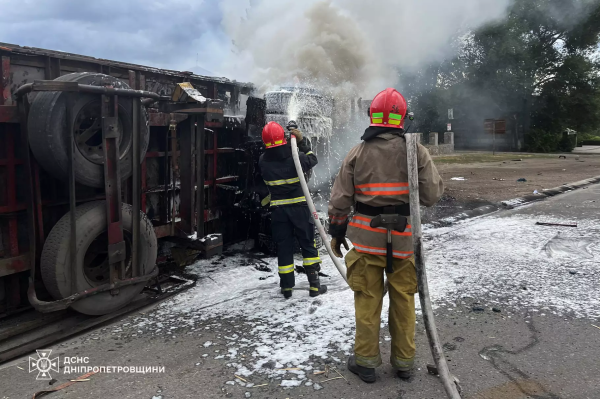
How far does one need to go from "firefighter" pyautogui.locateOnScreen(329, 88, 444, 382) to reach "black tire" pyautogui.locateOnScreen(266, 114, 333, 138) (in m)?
3.73

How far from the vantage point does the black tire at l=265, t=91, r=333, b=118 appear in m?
6.38

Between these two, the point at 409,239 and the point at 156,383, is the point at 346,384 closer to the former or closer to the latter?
the point at 409,239

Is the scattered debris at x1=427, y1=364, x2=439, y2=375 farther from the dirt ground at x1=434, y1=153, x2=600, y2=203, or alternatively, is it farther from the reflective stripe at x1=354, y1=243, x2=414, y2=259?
the dirt ground at x1=434, y1=153, x2=600, y2=203

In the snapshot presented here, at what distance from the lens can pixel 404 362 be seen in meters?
2.80

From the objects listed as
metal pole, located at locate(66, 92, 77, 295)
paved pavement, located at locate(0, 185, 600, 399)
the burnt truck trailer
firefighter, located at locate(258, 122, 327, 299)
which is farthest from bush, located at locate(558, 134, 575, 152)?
metal pole, located at locate(66, 92, 77, 295)

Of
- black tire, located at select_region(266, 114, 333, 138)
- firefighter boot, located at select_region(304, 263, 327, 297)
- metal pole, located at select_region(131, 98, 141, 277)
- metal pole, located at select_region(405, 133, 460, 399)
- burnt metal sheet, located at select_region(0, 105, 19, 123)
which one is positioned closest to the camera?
metal pole, located at select_region(405, 133, 460, 399)

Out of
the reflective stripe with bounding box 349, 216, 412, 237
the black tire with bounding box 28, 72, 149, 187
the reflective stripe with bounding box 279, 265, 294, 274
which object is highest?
the black tire with bounding box 28, 72, 149, 187

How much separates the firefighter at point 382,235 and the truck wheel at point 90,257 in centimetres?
206

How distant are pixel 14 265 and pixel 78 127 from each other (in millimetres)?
1201

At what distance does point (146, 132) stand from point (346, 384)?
108 inches

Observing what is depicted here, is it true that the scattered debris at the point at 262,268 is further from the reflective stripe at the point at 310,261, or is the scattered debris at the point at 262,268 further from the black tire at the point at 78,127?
the black tire at the point at 78,127

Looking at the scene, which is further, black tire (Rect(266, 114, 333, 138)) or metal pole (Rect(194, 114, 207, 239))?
black tire (Rect(266, 114, 333, 138))

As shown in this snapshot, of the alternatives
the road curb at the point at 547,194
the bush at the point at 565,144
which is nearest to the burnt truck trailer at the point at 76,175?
the road curb at the point at 547,194

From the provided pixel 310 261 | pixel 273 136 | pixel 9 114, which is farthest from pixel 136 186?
pixel 310 261
